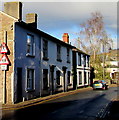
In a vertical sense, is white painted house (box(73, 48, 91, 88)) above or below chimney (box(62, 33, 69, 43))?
below

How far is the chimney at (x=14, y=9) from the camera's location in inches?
691

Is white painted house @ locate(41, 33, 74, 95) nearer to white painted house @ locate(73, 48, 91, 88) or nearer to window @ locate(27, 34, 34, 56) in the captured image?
window @ locate(27, 34, 34, 56)

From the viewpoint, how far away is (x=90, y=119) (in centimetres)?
988

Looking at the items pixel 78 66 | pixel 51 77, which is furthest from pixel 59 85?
pixel 78 66

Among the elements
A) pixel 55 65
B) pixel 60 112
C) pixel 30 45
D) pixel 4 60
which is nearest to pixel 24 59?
pixel 30 45

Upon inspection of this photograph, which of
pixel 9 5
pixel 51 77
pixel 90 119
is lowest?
pixel 90 119

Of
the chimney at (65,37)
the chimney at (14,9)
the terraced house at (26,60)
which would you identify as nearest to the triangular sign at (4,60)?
the terraced house at (26,60)

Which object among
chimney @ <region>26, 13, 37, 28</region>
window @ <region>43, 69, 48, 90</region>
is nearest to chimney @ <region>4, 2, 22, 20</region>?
chimney @ <region>26, 13, 37, 28</region>

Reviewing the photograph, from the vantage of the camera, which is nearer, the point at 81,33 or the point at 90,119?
the point at 90,119

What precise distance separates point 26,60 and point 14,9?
13.9 ft

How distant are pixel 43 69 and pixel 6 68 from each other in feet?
19.8

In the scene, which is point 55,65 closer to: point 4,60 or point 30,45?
point 30,45

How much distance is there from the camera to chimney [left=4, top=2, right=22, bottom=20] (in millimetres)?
17562

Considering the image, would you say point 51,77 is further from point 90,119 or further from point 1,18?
point 90,119
